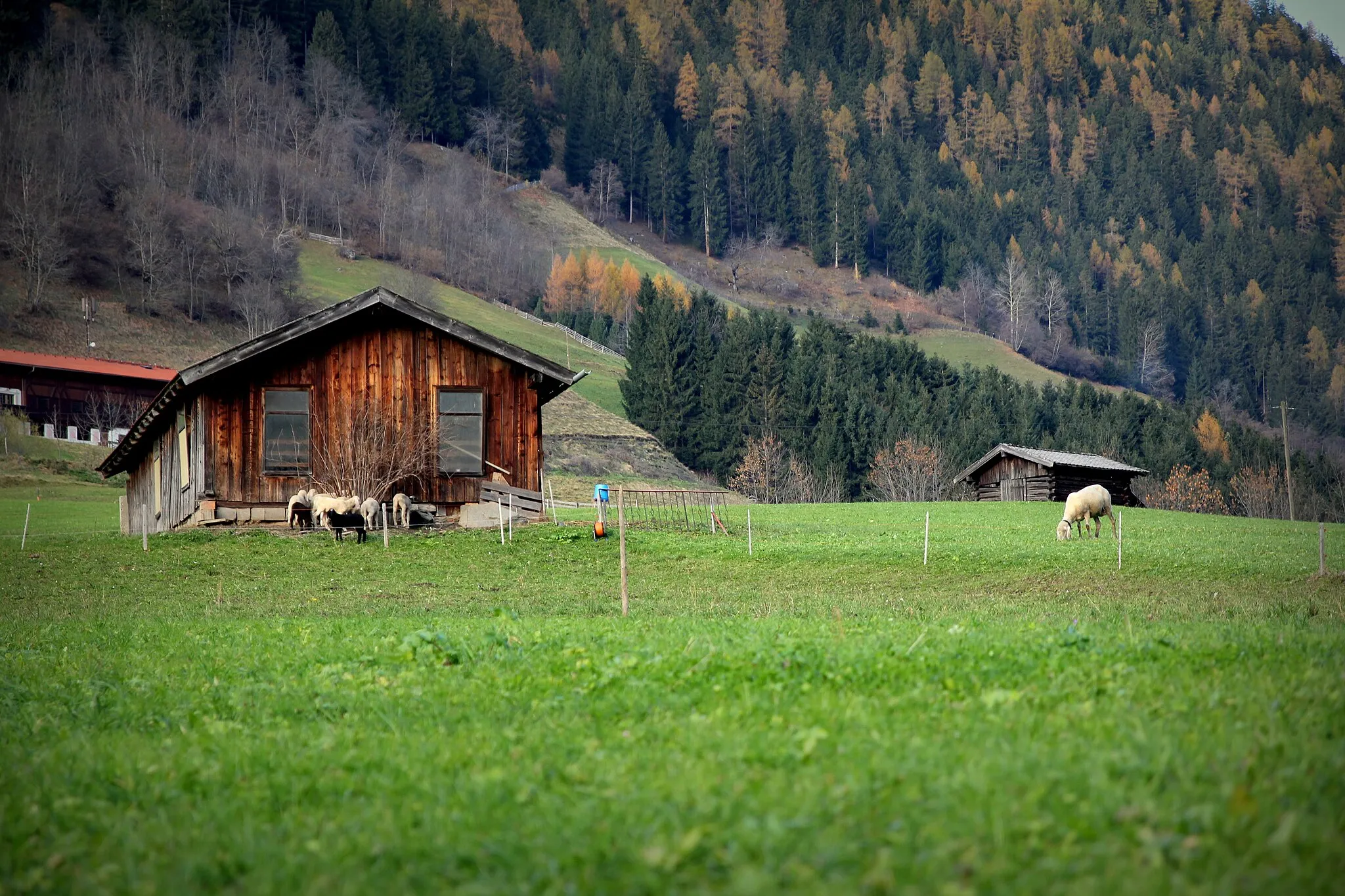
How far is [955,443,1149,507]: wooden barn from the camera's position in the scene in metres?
66.8

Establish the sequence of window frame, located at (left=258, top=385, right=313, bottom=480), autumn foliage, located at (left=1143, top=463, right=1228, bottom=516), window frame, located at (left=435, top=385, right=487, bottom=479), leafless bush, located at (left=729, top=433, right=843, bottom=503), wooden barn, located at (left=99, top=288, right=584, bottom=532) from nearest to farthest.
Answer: wooden barn, located at (left=99, top=288, right=584, bottom=532) < window frame, located at (left=258, top=385, right=313, bottom=480) < window frame, located at (left=435, top=385, right=487, bottom=479) < leafless bush, located at (left=729, top=433, right=843, bottom=503) < autumn foliage, located at (left=1143, top=463, right=1228, bottom=516)

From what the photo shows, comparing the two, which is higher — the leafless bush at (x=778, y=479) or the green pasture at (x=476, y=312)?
the green pasture at (x=476, y=312)

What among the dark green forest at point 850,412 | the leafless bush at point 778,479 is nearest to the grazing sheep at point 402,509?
the leafless bush at point 778,479

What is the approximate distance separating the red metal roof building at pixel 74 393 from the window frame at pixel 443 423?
48.9 meters

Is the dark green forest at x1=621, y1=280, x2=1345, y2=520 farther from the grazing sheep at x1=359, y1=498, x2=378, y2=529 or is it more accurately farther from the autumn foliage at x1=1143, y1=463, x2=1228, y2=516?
the grazing sheep at x1=359, y1=498, x2=378, y2=529

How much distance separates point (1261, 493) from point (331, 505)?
89.4 metres

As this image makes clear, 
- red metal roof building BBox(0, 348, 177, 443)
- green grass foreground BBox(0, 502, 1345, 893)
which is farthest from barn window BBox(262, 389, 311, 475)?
red metal roof building BBox(0, 348, 177, 443)

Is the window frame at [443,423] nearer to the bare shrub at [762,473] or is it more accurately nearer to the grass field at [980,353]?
the bare shrub at [762,473]

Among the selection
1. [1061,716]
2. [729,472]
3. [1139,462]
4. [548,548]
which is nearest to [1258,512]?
[1139,462]

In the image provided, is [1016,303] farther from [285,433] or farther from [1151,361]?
[285,433]

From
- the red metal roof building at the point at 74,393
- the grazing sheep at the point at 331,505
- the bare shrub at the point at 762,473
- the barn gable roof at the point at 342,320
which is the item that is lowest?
the grazing sheep at the point at 331,505

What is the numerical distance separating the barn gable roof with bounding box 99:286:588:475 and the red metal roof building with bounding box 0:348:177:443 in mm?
44765

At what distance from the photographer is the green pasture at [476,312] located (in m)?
107

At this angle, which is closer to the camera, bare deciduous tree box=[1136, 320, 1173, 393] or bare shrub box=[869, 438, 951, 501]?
bare shrub box=[869, 438, 951, 501]
